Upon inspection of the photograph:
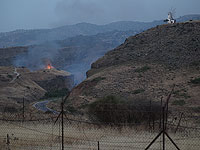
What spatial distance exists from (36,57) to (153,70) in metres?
87.4

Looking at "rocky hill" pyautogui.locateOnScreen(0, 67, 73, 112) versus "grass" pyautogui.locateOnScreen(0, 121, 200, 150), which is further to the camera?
"rocky hill" pyautogui.locateOnScreen(0, 67, 73, 112)

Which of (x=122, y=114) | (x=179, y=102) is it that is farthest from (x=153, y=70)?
(x=122, y=114)

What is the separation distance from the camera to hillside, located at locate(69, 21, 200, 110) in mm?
37781

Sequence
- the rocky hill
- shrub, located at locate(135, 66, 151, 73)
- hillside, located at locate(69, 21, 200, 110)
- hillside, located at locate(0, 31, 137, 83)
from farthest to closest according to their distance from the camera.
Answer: hillside, located at locate(0, 31, 137, 83) < the rocky hill < shrub, located at locate(135, 66, 151, 73) < hillside, located at locate(69, 21, 200, 110)

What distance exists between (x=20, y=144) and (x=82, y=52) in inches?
4626

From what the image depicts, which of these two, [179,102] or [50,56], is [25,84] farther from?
[50,56]

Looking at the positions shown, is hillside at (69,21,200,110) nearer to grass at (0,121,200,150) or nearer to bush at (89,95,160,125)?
bush at (89,95,160,125)

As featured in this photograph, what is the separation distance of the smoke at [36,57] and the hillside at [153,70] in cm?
6004

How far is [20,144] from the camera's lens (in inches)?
493

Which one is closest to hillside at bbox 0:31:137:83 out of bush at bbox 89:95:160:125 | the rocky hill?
the rocky hill

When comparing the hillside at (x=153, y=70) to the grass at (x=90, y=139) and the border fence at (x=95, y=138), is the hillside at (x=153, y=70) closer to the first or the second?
the border fence at (x=95, y=138)

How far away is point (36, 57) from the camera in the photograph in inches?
4983

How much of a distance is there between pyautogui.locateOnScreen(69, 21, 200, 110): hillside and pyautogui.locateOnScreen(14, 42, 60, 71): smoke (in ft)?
197

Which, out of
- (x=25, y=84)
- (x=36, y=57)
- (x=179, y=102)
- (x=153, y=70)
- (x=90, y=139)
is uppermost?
(x=90, y=139)
